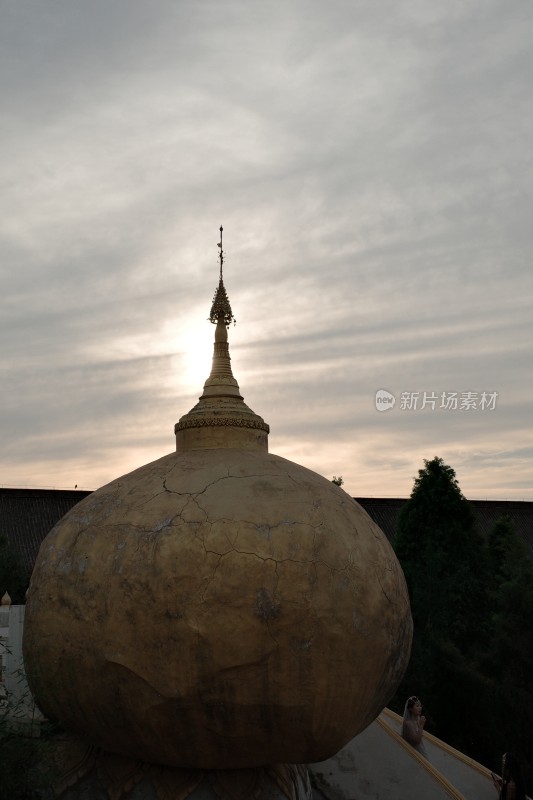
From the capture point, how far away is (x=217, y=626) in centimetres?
720

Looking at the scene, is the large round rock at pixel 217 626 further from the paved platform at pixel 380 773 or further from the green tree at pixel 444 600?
the green tree at pixel 444 600

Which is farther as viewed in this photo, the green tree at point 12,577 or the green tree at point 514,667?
the green tree at point 12,577

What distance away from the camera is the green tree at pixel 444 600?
17203 millimetres

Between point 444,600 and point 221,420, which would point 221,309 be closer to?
point 221,420

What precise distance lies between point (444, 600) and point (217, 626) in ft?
42.9

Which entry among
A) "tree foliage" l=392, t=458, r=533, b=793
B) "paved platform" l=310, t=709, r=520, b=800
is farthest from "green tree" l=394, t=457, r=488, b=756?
"paved platform" l=310, t=709, r=520, b=800

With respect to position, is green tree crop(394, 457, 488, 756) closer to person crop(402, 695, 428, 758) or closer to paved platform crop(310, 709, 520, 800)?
person crop(402, 695, 428, 758)

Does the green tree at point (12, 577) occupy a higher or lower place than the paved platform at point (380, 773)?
higher

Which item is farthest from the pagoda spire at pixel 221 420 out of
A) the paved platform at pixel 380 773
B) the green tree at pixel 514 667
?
the green tree at pixel 514 667

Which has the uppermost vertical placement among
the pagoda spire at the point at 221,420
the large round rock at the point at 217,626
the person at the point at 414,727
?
the pagoda spire at the point at 221,420

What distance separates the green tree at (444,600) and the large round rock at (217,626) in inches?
390

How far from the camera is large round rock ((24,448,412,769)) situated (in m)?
7.24

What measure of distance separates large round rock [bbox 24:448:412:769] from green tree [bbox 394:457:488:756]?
32.5ft

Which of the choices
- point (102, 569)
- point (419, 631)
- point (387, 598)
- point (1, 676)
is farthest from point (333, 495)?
point (419, 631)
